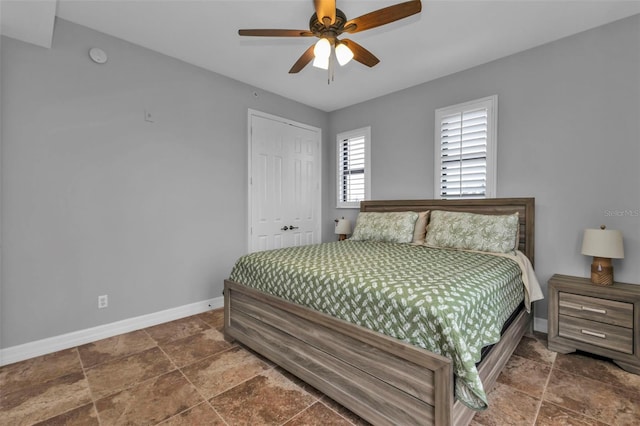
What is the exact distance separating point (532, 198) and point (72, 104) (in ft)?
13.9

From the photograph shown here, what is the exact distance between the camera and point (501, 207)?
2.99m

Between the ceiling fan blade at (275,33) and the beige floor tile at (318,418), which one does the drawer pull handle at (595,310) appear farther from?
the ceiling fan blade at (275,33)

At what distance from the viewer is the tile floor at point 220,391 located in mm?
1650

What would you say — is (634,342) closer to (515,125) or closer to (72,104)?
(515,125)

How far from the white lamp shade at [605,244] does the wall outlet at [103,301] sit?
4.10 meters

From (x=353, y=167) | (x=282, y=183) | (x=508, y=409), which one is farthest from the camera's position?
(x=353, y=167)

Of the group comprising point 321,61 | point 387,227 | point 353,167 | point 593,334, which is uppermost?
point 321,61

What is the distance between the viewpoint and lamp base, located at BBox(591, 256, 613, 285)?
231 cm

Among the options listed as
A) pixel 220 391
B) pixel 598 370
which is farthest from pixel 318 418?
pixel 598 370

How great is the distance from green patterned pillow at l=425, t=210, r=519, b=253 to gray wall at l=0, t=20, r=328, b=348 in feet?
7.66

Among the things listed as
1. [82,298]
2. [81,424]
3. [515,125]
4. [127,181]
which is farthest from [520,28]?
[82,298]

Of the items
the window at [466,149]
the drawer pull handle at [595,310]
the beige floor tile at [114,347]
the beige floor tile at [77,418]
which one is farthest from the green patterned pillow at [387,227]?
the beige floor tile at [77,418]

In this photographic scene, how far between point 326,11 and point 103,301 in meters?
3.00

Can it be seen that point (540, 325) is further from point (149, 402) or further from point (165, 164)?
point (165, 164)
